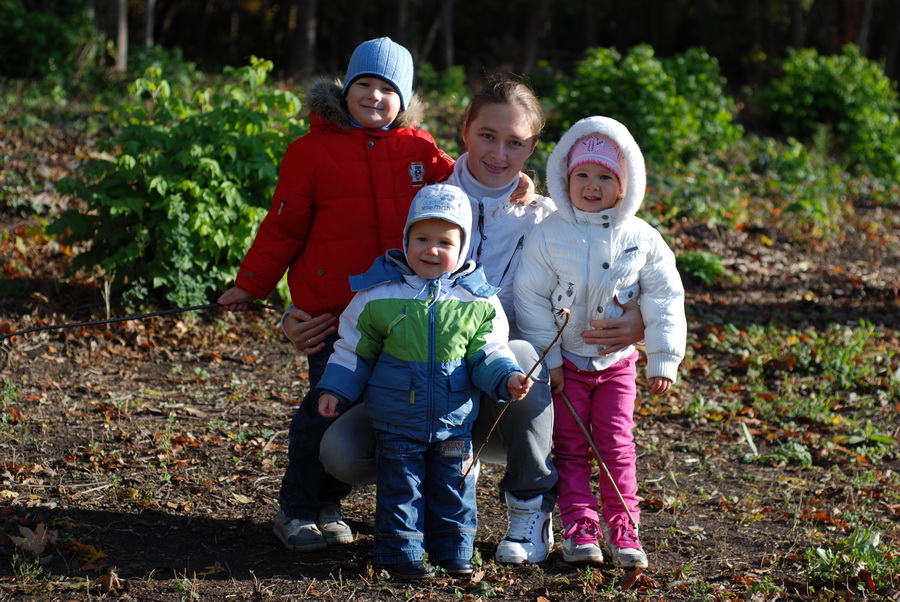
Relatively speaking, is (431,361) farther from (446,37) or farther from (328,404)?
(446,37)

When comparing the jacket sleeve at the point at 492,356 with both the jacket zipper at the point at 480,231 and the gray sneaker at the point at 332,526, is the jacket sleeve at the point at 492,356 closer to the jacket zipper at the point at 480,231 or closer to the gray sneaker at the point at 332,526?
the jacket zipper at the point at 480,231

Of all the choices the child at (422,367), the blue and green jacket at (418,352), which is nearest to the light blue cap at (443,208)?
the child at (422,367)

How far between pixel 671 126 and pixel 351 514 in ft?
25.5

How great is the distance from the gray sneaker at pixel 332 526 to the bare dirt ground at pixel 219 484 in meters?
0.07

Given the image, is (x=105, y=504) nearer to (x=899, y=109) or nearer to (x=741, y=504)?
(x=741, y=504)

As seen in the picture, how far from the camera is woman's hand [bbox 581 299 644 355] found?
3.58m

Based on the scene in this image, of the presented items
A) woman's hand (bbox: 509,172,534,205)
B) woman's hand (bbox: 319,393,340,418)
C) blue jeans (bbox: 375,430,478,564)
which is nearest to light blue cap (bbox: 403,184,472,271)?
woman's hand (bbox: 509,172,534,205)

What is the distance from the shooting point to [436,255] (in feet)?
10.9

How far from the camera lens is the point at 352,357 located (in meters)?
3.37

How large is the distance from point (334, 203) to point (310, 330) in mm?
494

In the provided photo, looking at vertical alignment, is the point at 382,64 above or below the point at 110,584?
above

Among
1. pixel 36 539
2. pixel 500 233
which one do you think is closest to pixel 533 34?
pixel 500 233

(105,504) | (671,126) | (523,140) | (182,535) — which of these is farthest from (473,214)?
(671,126)

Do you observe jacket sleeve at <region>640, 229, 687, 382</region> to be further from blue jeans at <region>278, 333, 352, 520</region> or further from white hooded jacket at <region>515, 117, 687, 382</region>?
blue jeans at <region>278, 333, 352, 520</region>
